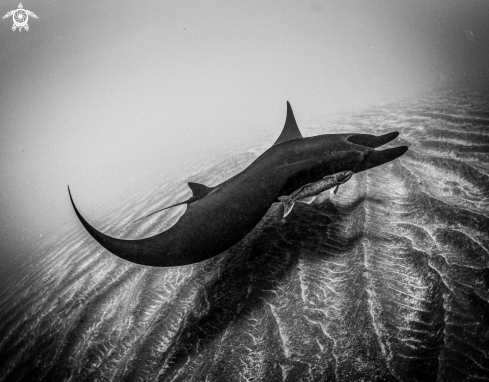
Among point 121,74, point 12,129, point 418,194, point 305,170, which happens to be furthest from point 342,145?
point 121,74

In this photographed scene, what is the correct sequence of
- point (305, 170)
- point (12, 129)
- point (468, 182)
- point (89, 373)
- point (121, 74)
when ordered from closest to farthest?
point (89, 373)
point (305, 170)
point (468, 182)
point (12, 129)
point (121, 74)

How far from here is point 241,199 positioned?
191 centimetres

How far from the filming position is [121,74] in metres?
68.1

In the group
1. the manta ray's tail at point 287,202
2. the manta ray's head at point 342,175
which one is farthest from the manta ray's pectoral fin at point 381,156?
the manta ray's tail at point 287,202

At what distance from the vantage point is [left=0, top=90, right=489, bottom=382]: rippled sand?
1511 mm

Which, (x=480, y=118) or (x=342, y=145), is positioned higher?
(x=342, y=145)

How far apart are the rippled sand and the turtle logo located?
117ft

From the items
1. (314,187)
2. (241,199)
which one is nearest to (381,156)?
(314,187)

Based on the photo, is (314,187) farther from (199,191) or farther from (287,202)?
(199,191)

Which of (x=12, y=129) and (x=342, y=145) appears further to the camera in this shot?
(x=12, y=129)

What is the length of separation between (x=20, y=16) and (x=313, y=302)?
132ft

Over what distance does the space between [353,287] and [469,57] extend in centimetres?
3871

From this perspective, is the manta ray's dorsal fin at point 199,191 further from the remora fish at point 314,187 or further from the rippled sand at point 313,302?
the rippled sand at point 313,302

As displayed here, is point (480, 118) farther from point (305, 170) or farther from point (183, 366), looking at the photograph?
point (183, 366)
